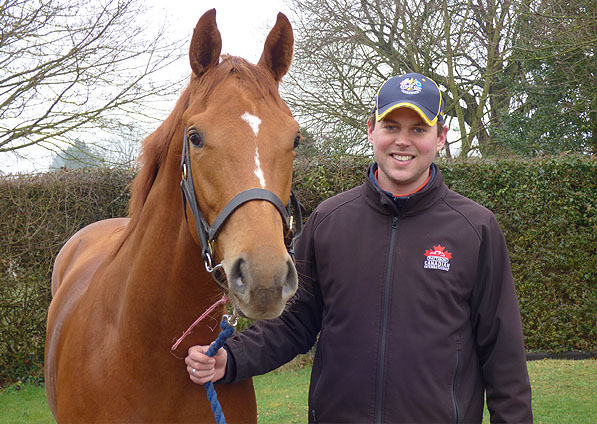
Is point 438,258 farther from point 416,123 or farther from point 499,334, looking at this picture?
point 416,123

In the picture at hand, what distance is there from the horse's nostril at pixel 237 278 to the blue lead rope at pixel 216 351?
0.41 m

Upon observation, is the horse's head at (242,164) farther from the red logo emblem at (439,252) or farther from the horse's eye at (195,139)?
the red logo emblem at (439,252)

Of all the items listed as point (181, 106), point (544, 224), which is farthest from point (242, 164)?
point (544, 224)

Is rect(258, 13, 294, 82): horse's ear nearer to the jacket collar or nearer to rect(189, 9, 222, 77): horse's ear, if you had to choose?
rect(189, 9, 222, 77): horse's ear

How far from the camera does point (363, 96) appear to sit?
12992 millimetres

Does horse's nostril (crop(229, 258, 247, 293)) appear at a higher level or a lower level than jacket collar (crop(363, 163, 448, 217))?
lower

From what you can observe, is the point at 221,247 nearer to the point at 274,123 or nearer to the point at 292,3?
the point at 274,123

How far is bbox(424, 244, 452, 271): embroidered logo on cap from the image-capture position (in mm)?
1946

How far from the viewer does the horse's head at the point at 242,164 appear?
149 cm

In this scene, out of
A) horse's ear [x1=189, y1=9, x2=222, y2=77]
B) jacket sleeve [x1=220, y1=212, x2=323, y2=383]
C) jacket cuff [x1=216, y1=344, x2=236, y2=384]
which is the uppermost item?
horse's ear [x1=189, y1=9, x2=222, y2=77]

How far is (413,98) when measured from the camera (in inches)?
80.0

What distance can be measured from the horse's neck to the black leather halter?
0.52 feet

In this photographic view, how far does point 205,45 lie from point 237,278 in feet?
3.20

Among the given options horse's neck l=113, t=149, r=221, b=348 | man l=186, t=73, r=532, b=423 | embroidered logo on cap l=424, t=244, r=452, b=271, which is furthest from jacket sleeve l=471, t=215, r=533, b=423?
horse's neck l=113, t=149, r=221, b=348
